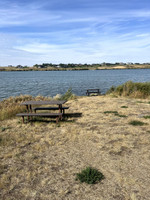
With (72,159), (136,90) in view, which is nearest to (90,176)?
(72,159)

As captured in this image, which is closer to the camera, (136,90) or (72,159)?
(72,159)

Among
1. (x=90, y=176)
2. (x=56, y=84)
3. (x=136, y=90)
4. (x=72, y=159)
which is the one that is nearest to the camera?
(x=90, y=176)

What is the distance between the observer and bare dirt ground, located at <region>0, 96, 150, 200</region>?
10.7 ft

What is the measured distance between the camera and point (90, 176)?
142 inches

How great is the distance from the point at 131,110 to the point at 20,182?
686 centimetres

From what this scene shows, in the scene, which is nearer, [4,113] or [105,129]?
[105,129]

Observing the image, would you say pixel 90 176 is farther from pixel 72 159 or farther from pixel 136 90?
pixel 136 90

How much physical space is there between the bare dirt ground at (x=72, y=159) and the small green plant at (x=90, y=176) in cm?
10

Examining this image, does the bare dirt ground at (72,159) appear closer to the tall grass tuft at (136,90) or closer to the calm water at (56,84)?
the tall grass tuft at (136,90)

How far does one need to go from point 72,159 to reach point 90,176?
91cm

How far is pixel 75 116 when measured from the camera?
837 cm

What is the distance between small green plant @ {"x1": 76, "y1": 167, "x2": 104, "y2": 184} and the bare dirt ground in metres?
0.10

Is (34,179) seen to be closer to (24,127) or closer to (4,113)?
(24,127)

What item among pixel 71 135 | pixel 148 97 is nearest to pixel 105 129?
pixel 71 135
